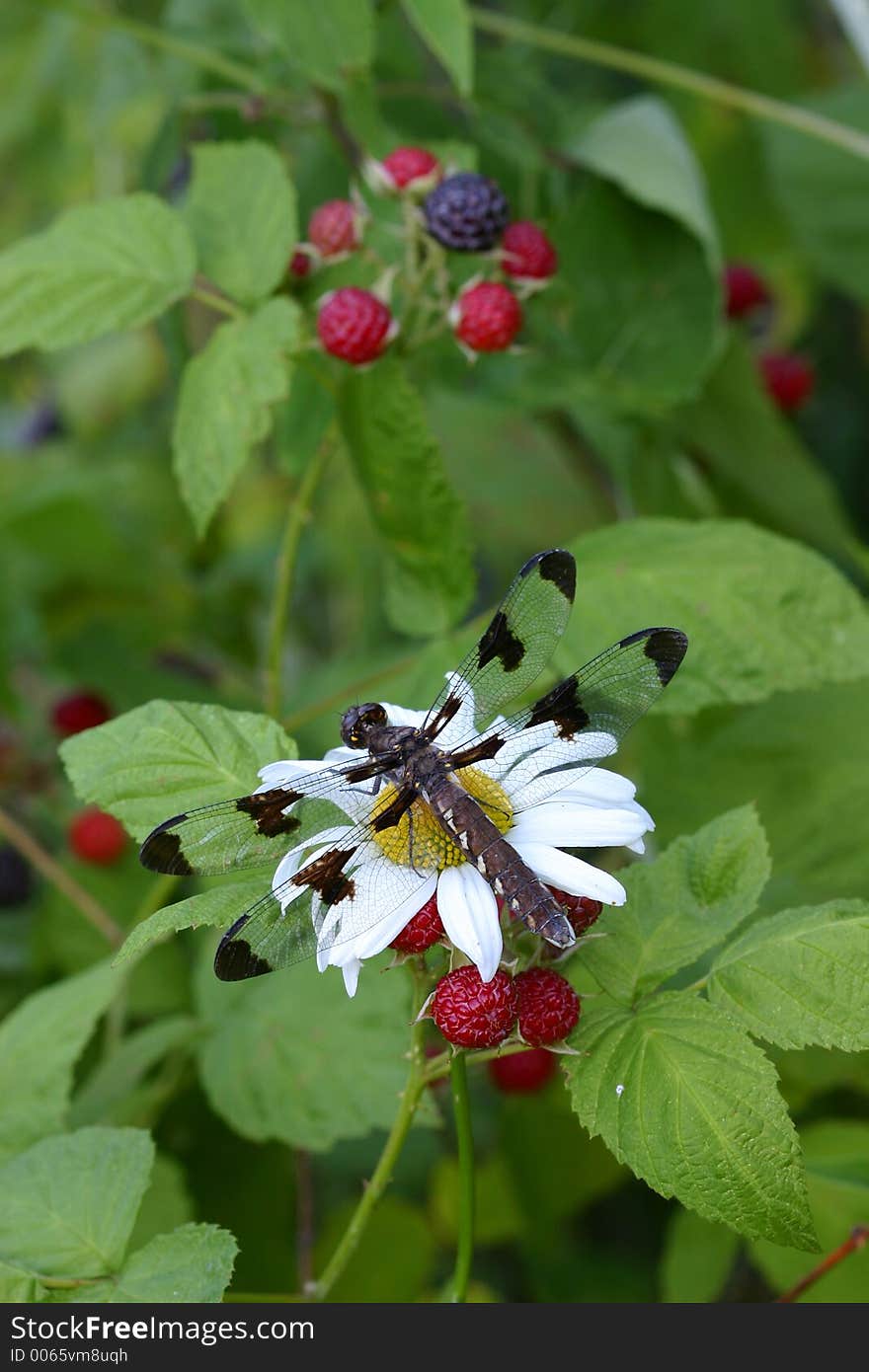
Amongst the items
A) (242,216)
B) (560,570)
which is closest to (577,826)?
(560,570)

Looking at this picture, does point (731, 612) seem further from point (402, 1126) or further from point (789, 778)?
point (402, 1126)

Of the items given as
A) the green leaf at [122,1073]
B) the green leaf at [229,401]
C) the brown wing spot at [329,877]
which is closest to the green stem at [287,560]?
the green leaf at [229,401]

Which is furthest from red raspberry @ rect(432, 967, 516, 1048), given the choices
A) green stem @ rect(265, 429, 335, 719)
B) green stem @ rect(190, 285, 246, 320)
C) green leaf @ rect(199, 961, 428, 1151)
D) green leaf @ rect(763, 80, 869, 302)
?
green leaf @ rect(763, 80, 869, 302)

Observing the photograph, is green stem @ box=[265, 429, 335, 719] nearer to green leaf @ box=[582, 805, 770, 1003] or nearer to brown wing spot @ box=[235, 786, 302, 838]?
brown wing spot @ box=[235, 786, 302, 838]

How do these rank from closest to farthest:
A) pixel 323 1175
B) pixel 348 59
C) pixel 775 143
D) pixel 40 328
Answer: pixel 40 328 < pixel 348 59 < pixel 323 1175 < pixel 775 143

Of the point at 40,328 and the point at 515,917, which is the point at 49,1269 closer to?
the point at 515,917

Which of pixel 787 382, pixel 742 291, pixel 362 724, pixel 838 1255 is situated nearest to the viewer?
pixel 362 724

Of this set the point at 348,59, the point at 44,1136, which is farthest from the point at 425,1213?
the point at 348,59

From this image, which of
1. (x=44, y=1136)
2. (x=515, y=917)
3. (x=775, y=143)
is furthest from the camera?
(x=775, y=143)
